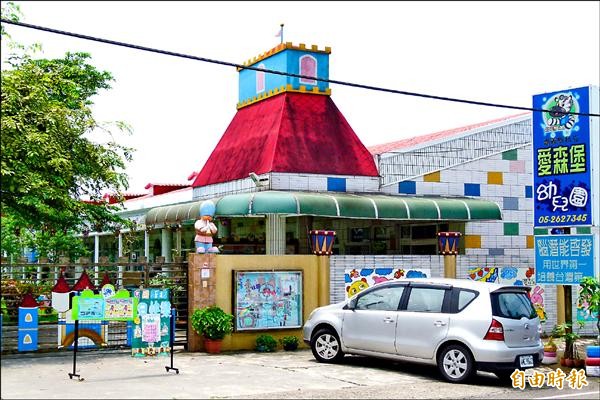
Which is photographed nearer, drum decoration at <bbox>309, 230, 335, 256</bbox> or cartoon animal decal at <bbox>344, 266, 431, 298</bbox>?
drum decoration at <bbox>309, 230, 335, 256</bbox>

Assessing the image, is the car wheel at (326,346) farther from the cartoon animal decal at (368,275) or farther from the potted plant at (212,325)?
the cartoon animal decal at (368,275)

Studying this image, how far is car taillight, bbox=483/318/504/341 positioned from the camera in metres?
12.1

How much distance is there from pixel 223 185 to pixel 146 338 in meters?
9.58

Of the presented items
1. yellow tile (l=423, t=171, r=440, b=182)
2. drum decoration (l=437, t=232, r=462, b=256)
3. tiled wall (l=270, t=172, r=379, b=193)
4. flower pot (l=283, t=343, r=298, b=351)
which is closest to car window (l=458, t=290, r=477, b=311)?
flower pot (l=283, t=343, r=298, b=351)

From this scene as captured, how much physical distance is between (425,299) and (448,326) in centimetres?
71

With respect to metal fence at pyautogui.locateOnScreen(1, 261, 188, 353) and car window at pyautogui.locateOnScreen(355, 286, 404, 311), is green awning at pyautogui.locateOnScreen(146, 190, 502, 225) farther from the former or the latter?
car window at pyautogui.locateOnScreen(355, 286, 404, 311)

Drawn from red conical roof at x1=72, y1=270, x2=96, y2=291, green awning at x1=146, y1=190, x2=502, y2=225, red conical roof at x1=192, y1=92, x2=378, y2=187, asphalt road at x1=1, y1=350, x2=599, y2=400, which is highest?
red conical roof at x1=192, y1=92, x2=378, y2=187

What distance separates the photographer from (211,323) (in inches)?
613

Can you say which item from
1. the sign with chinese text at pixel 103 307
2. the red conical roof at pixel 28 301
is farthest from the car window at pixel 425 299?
the red conical roof at pixel 28 301

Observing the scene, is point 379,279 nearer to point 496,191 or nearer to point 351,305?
point 351,305

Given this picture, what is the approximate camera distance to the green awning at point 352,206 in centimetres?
1900

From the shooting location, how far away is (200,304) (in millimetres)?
16016

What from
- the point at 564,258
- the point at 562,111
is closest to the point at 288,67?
the point at 562,111

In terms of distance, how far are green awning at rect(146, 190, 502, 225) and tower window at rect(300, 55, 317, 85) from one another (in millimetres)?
3663
